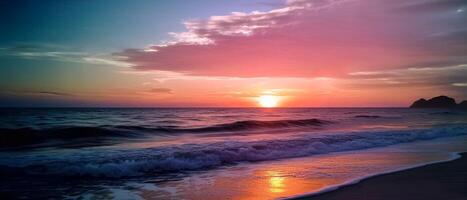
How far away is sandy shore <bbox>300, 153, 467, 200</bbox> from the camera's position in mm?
7453

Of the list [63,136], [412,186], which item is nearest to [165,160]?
[412,186]

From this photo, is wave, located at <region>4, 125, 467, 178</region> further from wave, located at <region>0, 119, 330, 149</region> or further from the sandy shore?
Answer: wave, located at <region>0, 119, 330, 149</region>

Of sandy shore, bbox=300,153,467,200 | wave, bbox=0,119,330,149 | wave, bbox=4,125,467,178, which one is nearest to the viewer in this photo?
sandy shore, bbox=300,153,467,200

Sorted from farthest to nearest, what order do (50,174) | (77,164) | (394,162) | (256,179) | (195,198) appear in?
(394,162) → (77,164) → (50,174) → (256,179) → (195,198)

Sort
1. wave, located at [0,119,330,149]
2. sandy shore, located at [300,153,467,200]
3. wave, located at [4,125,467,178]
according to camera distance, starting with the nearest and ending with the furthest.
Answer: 1. sandy shore, located at [300,153,467,200]
2. wave, located at [4,125,467,178]
3. wave, located at [0,119,330,149]

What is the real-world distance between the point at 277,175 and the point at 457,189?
4.11 metres

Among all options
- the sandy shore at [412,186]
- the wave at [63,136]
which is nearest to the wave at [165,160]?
the sandy shore at [412,186]

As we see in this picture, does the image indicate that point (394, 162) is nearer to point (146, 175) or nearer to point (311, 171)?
point (311, 171)

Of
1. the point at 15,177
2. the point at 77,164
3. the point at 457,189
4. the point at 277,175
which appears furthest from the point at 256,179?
the point at 15,177

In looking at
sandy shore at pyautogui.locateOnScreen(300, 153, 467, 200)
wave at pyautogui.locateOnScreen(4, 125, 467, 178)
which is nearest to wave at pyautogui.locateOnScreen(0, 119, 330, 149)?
wave at pyautogui.locateOnScreen(4, 125, 467, 178)

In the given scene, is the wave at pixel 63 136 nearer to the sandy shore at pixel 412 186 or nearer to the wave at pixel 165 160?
the wave at pixel 165 160

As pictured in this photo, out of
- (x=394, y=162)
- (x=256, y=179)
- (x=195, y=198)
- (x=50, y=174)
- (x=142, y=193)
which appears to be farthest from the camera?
(x=394, y=162)

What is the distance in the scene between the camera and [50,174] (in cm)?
1039

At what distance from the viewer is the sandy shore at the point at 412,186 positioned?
293 inches
